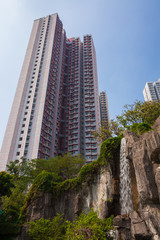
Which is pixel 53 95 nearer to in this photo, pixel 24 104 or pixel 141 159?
pixel 24 104

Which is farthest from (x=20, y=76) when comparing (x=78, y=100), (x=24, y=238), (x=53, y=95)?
(x=24, y=238)

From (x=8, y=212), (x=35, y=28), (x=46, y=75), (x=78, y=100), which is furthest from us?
(x=35, y=28)

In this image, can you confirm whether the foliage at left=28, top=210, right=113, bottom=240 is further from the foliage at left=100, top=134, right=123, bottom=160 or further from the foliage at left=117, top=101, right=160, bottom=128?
the foliage at left=117, top=101, right=160, bottom=128

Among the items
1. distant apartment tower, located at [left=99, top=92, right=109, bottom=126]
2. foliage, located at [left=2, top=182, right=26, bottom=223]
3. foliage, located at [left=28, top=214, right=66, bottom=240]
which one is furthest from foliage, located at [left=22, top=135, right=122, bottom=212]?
distant apartment tower, located at [left=99, top=92, right=109, bottom=126]

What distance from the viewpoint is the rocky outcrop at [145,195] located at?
8.96 metres

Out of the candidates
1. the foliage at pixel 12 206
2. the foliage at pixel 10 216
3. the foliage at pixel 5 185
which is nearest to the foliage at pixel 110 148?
the foliage at pixel 10 216

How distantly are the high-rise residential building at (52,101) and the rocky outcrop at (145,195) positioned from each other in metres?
40.2

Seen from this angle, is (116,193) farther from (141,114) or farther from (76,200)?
(141,114)

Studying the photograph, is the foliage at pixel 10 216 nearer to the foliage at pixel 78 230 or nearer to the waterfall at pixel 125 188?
the foliage at pixel 78 230

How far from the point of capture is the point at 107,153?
53.3ft

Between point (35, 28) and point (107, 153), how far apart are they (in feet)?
274

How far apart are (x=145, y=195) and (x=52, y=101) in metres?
56.4

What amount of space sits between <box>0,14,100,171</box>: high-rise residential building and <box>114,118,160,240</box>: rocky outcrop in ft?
132

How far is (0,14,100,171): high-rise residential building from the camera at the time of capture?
52.3 metres
